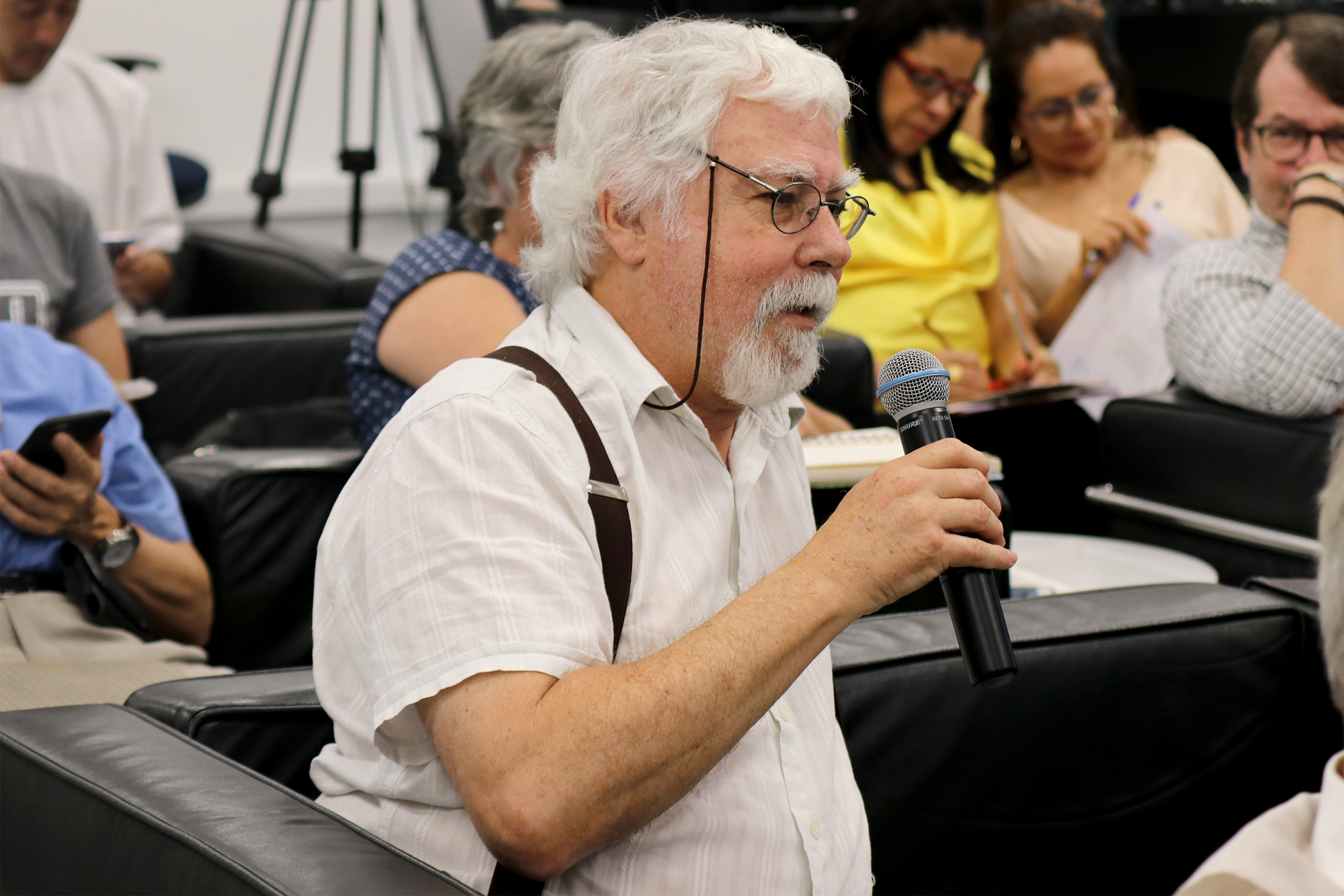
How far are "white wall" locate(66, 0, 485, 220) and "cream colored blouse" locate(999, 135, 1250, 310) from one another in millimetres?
2512

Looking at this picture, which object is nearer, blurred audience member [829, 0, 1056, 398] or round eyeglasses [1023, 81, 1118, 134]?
blurred audience member [829, 0, 1056, 398]

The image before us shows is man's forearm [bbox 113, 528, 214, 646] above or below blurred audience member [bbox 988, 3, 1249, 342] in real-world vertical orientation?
below

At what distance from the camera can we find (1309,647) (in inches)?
59.1

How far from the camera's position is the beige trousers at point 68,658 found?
1.46m

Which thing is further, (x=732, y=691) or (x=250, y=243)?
(x=250, y=243)

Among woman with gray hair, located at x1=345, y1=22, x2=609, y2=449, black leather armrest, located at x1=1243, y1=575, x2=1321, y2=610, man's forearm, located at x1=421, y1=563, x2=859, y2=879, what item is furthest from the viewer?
woman with gray hair, located at x1=345, y1=22, x2=609, y2=449

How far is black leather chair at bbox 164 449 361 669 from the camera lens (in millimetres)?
1978

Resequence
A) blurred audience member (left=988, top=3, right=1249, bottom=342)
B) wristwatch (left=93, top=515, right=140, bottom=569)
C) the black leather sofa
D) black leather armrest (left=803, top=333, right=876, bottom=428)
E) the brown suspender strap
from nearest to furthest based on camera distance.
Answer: the brown suspender strap → the black leather sofa → wristwatch (left=93, top=515, right=140, bottom=569) → black leather armrest (left=803, top=333, right=876, bottom=428) → blurred audience member (left=988, top=3, right=1249, bottom=342)

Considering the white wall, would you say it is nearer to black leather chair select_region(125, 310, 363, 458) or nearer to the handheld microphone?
black leather chair select_region(125, 310, 363, 458)

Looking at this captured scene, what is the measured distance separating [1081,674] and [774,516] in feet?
1.48

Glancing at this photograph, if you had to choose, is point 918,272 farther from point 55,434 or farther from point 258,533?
point 55,434

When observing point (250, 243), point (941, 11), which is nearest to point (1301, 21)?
point (941, 11)

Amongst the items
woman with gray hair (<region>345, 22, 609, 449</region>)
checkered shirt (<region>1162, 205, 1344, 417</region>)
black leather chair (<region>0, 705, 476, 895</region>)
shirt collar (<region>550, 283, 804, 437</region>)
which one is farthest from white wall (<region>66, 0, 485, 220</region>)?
black leather chair (<region>0, 705, 476, 895</region>)

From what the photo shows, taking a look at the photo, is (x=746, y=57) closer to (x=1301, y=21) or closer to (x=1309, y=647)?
(x=1309, y=647)
